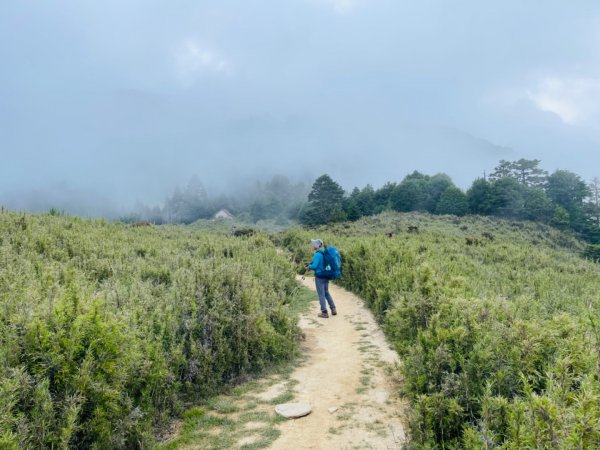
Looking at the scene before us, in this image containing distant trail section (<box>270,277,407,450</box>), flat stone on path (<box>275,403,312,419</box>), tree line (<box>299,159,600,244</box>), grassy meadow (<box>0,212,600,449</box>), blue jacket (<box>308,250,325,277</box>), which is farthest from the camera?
tree line (<box>299,159,600,244</box>)

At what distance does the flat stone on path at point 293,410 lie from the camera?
5543mm

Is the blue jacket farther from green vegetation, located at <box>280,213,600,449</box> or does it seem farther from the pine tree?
the pine tree

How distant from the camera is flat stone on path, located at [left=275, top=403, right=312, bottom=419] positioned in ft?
18.2

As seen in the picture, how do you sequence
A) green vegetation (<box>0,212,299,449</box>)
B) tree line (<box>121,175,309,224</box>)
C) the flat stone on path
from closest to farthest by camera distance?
green vegetation (<box>0,212,299,449</box>), the flat stone on path, tree line (<box>121,175,309,224</box>)

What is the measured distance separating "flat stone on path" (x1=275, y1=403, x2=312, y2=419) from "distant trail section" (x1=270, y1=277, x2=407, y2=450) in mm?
92

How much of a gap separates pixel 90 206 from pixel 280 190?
92653mm

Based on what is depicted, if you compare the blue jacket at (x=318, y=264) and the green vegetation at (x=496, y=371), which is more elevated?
the blue jacket at (x=318, y=264)

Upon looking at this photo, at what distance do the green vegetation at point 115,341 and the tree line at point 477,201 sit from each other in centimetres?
5745

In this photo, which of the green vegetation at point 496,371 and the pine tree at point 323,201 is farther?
the pine tree at point 323,201

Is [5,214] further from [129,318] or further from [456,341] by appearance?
[456,341]

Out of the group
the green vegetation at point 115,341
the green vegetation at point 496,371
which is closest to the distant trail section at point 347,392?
the green vegetation at point 496,371

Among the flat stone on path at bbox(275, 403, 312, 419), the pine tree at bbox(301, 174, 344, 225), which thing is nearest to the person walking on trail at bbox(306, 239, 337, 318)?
the flat stone on path at bbox(275, 403, 312, 419)

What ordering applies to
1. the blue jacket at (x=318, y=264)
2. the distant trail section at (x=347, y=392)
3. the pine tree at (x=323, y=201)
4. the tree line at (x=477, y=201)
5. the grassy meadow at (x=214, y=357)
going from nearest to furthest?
the grassy meadow at (x=214, y=357) < the distant trail section at (x=347, y=392) < the blue jacket at (x=318, y=264) < the tree line at (x=477, y=201) < the pine tree at (x=323, y=201)

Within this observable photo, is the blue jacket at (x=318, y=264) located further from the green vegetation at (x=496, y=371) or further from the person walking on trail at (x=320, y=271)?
the green vegetation at (x=496, y=371)
